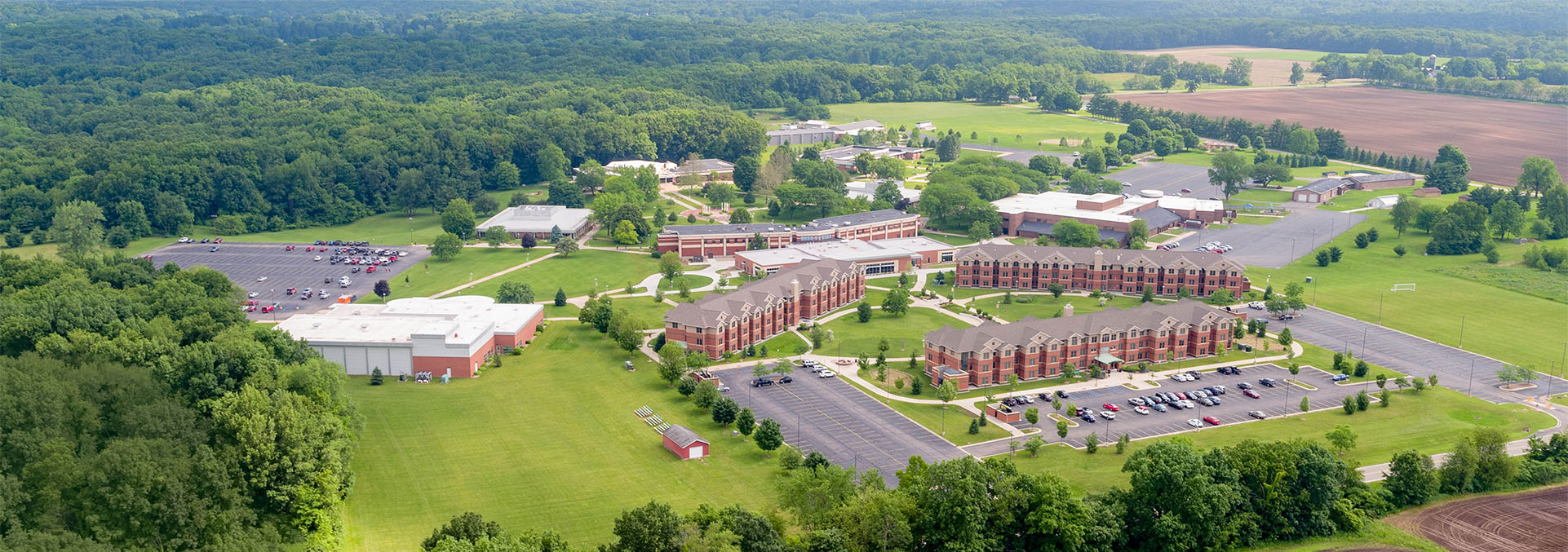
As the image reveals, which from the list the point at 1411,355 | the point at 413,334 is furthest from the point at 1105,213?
the point at 413,334

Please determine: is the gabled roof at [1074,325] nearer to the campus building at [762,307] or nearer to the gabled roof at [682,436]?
the campus building at [762,307]

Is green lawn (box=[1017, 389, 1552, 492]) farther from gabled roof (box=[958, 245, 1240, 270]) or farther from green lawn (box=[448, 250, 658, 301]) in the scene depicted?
green lawn (box=[448, 250, 658, 301])

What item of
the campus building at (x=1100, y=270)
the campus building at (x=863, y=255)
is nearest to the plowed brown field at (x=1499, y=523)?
the campus building at (x=1100, y=270)

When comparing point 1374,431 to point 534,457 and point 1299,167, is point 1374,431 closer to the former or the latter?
point 534,457

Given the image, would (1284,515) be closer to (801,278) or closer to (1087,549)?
(1087,549)

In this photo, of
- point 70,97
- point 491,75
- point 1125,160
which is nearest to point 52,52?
point 70,97
